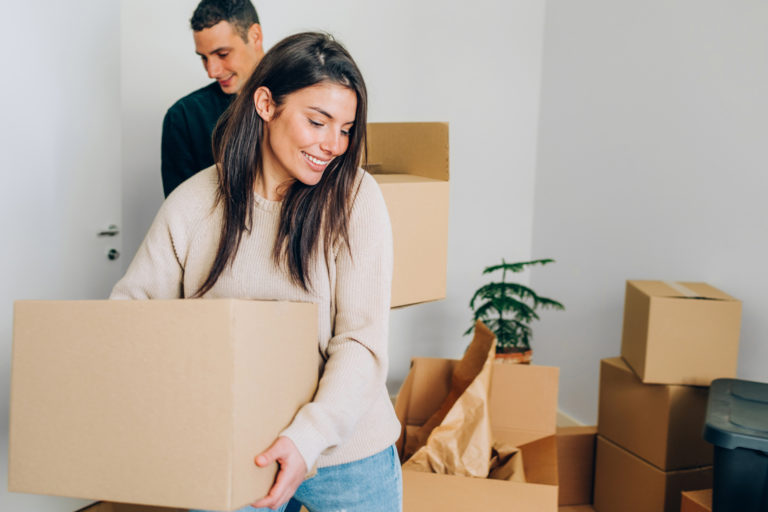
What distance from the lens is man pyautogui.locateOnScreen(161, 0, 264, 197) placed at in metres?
1.69

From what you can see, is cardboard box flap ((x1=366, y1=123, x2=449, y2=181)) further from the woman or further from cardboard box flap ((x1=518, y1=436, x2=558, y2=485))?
cardboard box flap ((x1=518, y1=436, x2=558, y2=485))

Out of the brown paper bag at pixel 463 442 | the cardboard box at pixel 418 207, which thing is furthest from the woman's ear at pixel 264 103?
the brown paper bag at pixel 463 442

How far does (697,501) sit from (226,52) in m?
1.55

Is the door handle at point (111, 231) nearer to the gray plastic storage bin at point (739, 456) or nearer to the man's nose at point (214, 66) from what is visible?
the man's nose at point (214, 66)

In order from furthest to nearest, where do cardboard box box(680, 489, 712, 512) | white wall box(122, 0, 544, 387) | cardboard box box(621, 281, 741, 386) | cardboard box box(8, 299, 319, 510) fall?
1. white wall box(122, 0, 544, 387)
2. cardboard box box(621, 281, 741, 386)
3. cardboard box box(680, 489, 712, 512)
4. cardboard box box(8, 299, 319, 510)

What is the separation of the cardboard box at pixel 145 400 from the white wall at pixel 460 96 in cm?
158

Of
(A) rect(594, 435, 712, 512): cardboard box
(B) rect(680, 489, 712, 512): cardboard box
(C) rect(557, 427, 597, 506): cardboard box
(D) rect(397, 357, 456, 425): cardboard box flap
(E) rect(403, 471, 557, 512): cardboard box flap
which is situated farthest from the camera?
(C) rect(557, 427, 597, 506): cardboard box

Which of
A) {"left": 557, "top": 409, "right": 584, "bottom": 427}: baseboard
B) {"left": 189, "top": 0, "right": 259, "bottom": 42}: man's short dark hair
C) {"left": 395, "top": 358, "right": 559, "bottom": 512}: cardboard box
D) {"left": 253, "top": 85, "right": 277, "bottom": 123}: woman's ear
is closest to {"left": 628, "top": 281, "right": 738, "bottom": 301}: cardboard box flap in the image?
{"left": 395, "top": 358, "right": 559, "bottom": 512}: cardboard box

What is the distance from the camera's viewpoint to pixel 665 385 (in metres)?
1.75

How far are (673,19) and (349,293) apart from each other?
5.62ft

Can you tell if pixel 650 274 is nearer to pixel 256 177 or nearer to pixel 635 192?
pixel 635 192

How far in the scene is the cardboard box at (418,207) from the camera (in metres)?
1.34

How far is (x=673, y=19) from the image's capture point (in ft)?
6.98

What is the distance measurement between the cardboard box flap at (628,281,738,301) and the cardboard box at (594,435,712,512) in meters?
0.46
